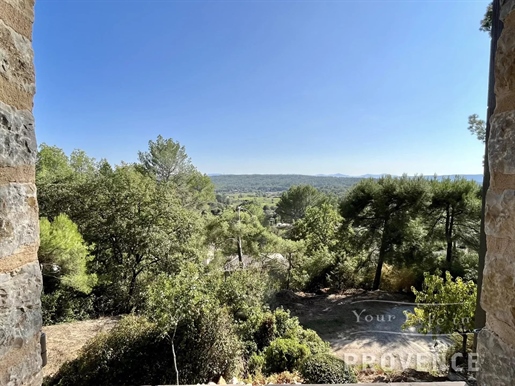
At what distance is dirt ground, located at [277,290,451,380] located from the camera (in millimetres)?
4562

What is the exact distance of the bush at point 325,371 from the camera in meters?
3.24

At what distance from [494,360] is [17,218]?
136 centimetres

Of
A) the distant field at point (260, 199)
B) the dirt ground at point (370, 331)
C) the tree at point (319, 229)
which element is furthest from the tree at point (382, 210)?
the distant field at point (260, 199)

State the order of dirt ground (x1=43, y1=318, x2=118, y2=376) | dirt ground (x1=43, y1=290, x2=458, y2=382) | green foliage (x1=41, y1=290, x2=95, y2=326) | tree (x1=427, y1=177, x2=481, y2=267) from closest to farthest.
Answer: dirt ground (x1=43, y1=290, x2=458, y2=382)
dirt ground (x1=43, y1=318, x2=118, y2=376)
green foliage (x1=41, y1=290, x2=95, y2=326)
tree (x1=427, y1=177, x2=481, y2=267)

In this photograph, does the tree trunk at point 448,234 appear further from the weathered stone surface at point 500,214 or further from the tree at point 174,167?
the tree at point 174,167

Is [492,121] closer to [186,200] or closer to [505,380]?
[505,380]

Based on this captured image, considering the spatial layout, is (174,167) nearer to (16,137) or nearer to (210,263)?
(210,263)

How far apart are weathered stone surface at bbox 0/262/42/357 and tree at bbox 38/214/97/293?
5.44 meters

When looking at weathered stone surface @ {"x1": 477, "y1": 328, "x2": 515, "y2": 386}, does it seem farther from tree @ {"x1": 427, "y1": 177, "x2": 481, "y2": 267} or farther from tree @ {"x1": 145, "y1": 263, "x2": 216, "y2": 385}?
tree @ {"x1": 427, "y1": 177, "x2": 481, "y2": 267}

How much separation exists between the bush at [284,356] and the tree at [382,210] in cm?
539

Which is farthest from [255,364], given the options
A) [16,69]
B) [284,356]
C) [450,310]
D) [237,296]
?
[16,69]

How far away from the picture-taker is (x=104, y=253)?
8633 millimetres

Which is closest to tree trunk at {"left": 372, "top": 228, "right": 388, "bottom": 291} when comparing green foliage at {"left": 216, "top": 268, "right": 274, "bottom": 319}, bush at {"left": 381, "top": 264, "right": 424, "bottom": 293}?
bush at {"left": 381, "top": 264, "right": 424, "bottom": 293}

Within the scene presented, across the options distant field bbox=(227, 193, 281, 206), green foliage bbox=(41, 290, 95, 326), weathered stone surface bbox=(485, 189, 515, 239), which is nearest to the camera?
weathered stone surface bbox=(485, 189, 515, 239)
